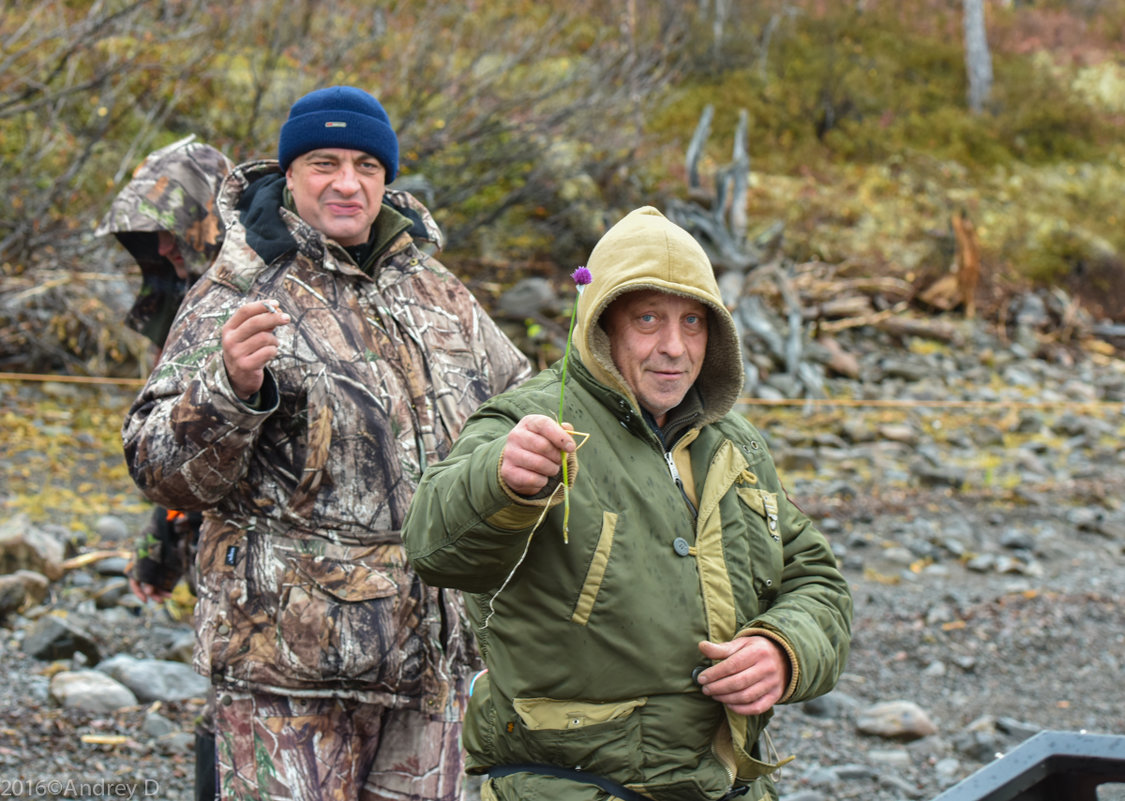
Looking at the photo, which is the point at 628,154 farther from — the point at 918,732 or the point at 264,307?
the point at 264,307

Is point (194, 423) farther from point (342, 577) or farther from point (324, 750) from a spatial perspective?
point (324, 750)

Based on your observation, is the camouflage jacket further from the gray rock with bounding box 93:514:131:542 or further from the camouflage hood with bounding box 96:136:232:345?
the gray rock with bounding box 93:514:131:542

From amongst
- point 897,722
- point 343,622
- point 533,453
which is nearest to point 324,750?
point 343,622

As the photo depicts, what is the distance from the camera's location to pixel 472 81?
1104cm

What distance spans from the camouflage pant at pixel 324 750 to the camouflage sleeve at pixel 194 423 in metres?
0.52

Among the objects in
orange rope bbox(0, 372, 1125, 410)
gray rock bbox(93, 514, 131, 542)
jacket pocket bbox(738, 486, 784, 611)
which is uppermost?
jacket pocket bbox(738, 486, 784, 611)

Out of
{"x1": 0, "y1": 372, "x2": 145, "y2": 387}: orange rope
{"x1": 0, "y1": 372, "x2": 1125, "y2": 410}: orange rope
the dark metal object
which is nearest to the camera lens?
the dark metal object

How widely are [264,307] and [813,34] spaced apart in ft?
75.9

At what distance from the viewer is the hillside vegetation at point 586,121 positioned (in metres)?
9.19

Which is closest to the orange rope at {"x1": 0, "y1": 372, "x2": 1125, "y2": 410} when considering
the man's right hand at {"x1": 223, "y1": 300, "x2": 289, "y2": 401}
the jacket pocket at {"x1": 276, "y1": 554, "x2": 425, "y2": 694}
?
the jacket pocket at {"x1": 276, "y1": 554, "x2": 425, "y2": 694}

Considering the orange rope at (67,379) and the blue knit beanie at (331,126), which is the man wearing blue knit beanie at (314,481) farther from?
the orange rope at (67,379)

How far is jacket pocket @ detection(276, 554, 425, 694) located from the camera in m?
2.54

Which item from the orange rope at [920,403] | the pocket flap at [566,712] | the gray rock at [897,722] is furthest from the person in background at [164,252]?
the orange rope at [920,403]

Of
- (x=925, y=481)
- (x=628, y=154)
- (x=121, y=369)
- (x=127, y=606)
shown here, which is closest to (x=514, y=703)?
(x=127, y=606)
